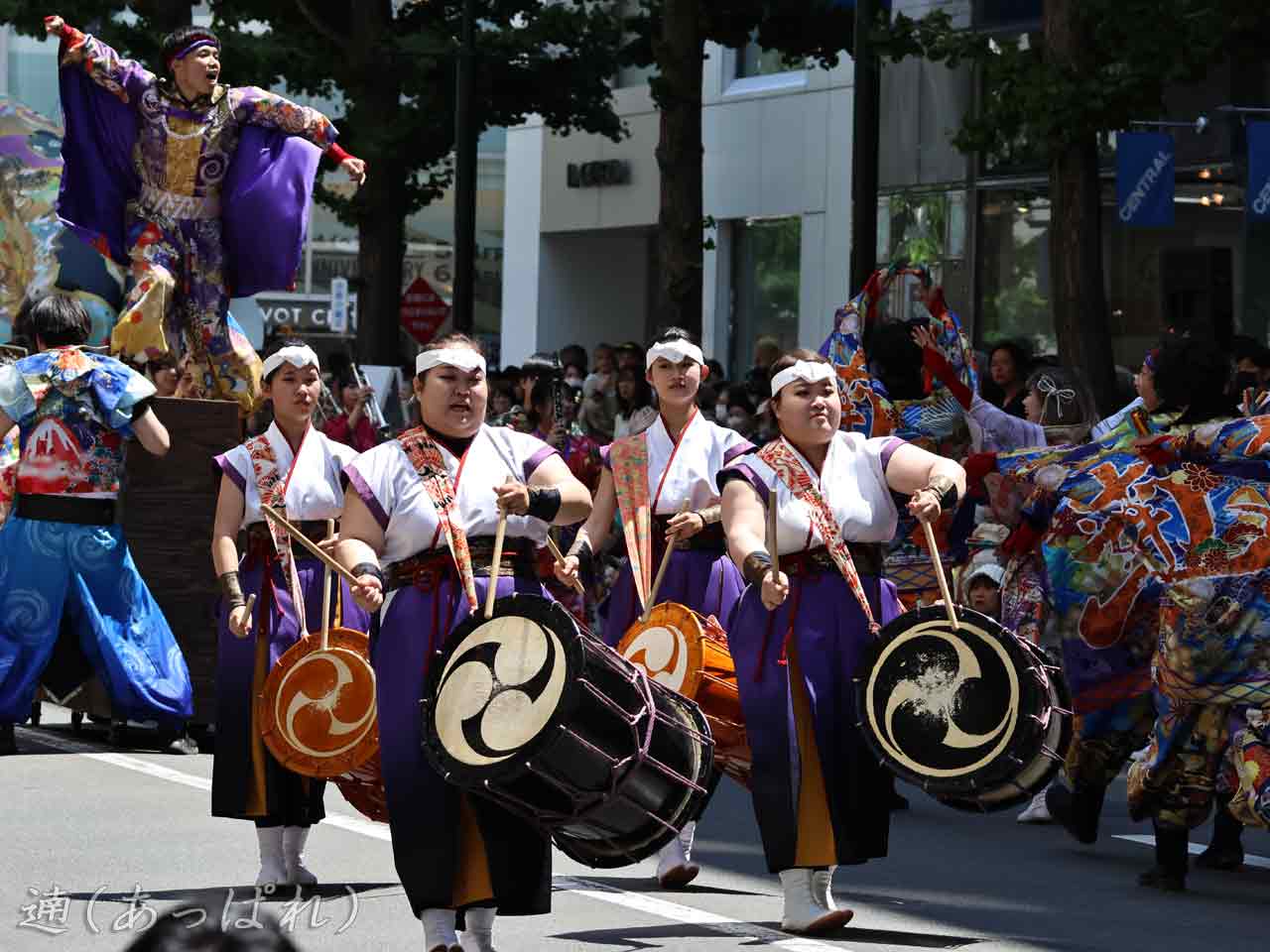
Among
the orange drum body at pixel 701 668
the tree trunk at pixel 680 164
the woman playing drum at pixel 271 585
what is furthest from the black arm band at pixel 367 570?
the tree trunk at pixel 680 164

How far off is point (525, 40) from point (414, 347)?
250 inches

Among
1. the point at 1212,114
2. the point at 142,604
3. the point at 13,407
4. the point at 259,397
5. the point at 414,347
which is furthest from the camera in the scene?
the point at 414,347

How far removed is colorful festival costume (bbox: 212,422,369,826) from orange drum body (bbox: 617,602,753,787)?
108cm

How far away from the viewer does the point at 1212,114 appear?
22125 mm

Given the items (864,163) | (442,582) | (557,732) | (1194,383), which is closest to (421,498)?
(442,582)

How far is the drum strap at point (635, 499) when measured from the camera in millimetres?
9477

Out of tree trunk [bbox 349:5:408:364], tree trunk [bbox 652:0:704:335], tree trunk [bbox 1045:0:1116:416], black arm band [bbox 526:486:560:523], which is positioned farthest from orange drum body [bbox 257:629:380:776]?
tree trunk [bbox 349:5:408:364]

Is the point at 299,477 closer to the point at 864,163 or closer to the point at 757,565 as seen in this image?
the point at 757,565

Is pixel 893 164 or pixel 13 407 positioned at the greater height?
pixel 893 164

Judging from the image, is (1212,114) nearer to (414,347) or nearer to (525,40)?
(525,40)

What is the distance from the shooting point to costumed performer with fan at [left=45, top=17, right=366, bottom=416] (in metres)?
13.0

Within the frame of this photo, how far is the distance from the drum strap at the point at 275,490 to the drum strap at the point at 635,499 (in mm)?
1144

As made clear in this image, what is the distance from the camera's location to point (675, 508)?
9555mm

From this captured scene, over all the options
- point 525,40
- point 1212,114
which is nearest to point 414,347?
point 525,40
